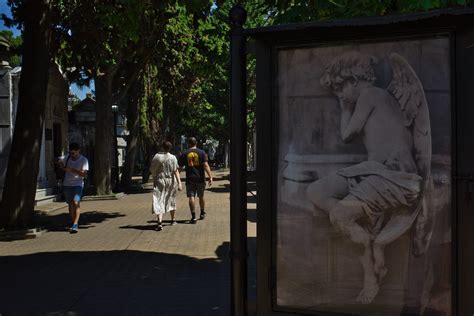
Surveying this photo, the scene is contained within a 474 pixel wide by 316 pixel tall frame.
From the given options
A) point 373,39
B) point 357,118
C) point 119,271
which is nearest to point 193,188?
point 119,271

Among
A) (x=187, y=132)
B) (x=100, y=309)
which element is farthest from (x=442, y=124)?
(x=187, y=132)

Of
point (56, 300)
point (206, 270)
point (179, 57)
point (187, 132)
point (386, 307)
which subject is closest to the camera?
point (386, 307)

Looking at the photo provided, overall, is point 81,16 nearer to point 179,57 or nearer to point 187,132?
point 179,57

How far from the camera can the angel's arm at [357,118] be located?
300cm

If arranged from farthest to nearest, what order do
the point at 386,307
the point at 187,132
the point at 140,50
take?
the point at 187,132, the point at 140,50, the point at 386,307

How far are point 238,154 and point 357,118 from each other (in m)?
0.72

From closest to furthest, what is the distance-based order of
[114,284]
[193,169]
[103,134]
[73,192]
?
1. [114,284]
2. [73,192]
3. [193,169]
4. [103,134]

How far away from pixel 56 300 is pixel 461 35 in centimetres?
460

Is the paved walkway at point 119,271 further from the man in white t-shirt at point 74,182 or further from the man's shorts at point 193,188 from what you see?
the man's shorts at point 193,188

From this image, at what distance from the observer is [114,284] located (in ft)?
20.1

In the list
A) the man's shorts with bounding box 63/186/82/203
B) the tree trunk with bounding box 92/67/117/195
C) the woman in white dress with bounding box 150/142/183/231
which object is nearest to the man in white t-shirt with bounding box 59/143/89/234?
the man's shorts with bounding box 63/186/82/203

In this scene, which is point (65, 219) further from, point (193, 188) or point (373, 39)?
point (373, 39)

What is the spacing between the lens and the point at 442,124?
2879 mm

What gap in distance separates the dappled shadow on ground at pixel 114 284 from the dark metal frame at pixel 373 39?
7.00 ft
